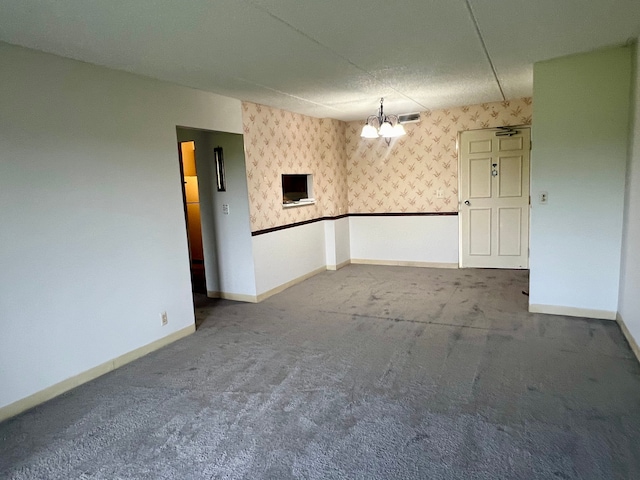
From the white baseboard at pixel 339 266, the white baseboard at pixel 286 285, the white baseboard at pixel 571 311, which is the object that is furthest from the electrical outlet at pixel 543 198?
the white baseboard at pixel 339 266

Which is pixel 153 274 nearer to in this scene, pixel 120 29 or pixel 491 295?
pixel 120 29

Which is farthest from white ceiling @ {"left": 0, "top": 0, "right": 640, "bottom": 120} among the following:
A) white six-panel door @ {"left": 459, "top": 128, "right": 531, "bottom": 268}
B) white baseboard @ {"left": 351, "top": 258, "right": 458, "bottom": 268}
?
white baseboard @ {"left": 351, "top": 258, "right": 458, "bottom": 268}

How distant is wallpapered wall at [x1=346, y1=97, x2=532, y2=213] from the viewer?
5.77 metres

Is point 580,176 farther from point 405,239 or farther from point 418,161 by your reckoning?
point 405,239

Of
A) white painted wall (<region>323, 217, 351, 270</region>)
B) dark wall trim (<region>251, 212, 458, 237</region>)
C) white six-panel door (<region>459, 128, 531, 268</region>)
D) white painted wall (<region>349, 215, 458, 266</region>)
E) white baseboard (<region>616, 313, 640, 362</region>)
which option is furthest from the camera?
white painted wall (<region>323, 217, 351, 270</region>)

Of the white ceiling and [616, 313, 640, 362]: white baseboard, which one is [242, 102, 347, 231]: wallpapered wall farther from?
[616, 313, 640, 362]: white baseboard

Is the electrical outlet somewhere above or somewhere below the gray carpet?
above

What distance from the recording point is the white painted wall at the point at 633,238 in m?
3.01

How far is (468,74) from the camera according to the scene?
391cm

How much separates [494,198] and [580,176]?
2.23 meters

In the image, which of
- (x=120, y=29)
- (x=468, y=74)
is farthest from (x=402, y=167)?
(x=120, y=29)

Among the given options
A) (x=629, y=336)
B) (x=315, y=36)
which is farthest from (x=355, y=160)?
(x=629, y=336)

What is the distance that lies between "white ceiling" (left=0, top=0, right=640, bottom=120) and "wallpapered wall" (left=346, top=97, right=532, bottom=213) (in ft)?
5.75

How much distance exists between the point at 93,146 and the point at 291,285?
3.09m
